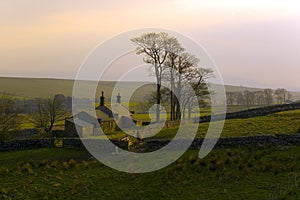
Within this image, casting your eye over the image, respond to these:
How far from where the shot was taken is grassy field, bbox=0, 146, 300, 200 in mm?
16125

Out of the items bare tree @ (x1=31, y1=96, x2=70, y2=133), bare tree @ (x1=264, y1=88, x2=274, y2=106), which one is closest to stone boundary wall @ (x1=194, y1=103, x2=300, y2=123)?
bare tree @ (x1=31, y1=96, x2=70, y2=133)

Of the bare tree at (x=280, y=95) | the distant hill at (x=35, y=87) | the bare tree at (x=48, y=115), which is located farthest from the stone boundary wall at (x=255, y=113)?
the distant hill at (x=35, y=87)

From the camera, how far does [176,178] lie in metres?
18.2

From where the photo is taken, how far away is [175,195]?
15.9 meters

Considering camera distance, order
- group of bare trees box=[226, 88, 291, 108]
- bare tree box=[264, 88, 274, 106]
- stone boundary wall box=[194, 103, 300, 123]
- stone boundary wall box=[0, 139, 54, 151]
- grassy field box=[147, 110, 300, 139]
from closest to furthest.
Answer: grassy field box=[147, 110, 300, 139], stone boundary wall box=[0, 139, 54, 151], stone boundary wall box=[194, 103, 300, 123], group of bare trees box=[226, 88, 291, 108], bare tree box=[264, 88, 274, 106]

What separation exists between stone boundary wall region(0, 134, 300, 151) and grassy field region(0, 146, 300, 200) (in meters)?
0.89

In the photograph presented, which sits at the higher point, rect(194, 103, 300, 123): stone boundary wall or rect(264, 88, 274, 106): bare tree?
rect(264, 88, 274, 106): bare tree

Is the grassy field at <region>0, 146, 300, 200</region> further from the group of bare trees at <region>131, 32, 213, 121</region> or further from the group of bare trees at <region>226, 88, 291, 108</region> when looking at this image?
the group of bare trees at <region>226, 88, 291, 108</region>

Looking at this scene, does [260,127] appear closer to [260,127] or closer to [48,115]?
[260,127]

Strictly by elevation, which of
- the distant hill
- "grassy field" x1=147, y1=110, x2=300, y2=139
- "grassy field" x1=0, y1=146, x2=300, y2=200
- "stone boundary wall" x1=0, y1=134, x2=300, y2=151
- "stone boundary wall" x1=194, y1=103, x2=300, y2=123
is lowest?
"grassy field" x1=0, y1=146, x2=300, y2=200

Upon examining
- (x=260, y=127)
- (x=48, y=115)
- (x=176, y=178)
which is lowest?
(x=176, y=178)

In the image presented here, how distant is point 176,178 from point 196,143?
297 inches

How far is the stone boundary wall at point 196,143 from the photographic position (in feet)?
74.8

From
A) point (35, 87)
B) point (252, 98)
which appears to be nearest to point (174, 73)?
point (252, 98)
